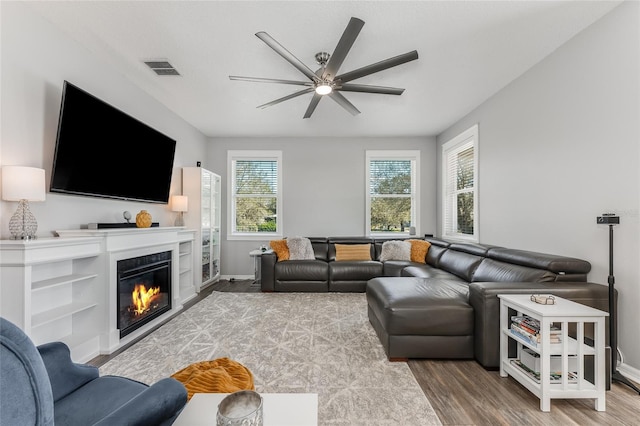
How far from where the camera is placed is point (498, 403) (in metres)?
1.77

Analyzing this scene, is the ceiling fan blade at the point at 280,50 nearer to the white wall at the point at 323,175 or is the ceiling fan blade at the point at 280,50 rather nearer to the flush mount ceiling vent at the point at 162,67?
the flush mount ceiling vent at the point at 162,67

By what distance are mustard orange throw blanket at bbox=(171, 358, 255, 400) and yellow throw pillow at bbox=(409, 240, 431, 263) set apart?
3726 millimetres

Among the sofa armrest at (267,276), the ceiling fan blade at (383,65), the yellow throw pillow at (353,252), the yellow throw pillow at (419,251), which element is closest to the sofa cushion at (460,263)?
the yellow throw pillow at (419,251)

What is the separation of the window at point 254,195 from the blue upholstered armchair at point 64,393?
4317 millimetres

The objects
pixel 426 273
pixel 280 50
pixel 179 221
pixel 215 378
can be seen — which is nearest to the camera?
pixel 215 378

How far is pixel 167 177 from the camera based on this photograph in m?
3.81

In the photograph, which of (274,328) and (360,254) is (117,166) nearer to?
(274,328)

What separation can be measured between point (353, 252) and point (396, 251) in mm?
742

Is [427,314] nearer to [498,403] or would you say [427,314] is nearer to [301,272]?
[498,403]

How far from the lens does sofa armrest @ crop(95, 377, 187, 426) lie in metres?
0.89

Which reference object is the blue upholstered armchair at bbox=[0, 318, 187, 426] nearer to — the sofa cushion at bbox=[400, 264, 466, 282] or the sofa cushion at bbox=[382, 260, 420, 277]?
the sofa cushion at bbox=[400, 264, 466, 282]

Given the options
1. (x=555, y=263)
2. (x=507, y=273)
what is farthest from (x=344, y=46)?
(x=507, y=273)

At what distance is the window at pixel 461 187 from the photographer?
4.22 meters

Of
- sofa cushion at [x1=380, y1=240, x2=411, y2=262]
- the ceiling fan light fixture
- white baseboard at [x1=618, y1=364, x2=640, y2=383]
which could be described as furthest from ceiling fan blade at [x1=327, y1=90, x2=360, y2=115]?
white baseboard at [x1=618, y1=364, x2=640, y2=383]
